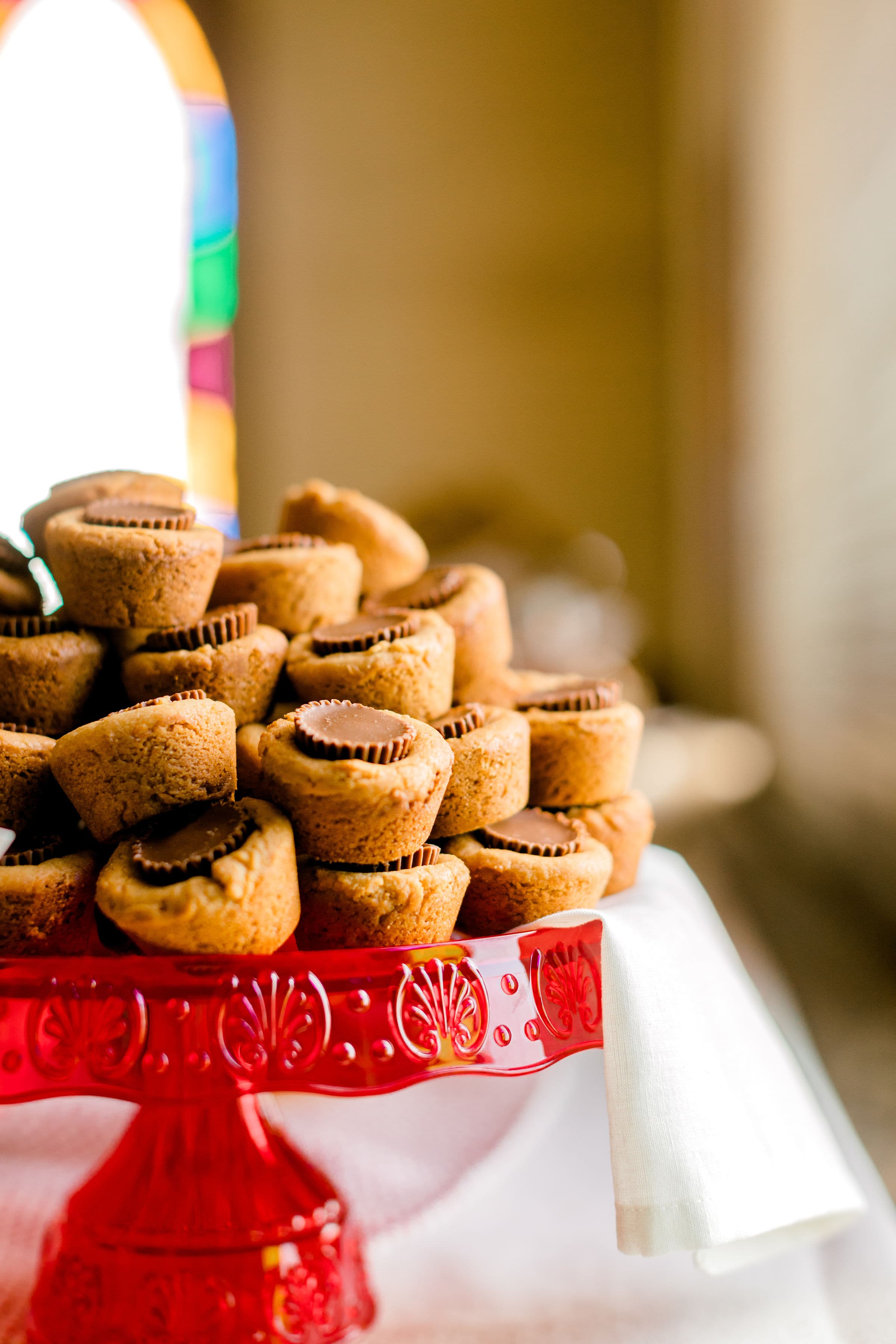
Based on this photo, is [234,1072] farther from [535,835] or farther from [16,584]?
[16,584]

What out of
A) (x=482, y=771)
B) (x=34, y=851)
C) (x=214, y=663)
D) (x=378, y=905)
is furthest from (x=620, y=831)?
(x=34, y=851)

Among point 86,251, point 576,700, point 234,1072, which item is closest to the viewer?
point 234,1072

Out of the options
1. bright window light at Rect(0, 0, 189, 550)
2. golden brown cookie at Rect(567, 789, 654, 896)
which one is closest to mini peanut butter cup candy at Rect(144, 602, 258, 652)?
golden brown cookie at Rect(567, 789, 654, 896)

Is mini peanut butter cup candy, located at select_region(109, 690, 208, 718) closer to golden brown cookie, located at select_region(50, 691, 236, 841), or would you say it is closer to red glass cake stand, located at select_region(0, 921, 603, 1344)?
golden brown cookie, located at select_region(50, 691, 236, 841)

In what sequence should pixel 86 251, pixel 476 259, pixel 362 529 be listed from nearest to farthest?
pixel 362 529
pixel 86 251
pixel 476 259

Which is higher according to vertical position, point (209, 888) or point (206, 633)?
point (206, 633)

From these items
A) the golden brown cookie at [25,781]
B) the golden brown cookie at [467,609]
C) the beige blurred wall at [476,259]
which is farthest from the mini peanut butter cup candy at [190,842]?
the beige blurred wall at [476,259]
